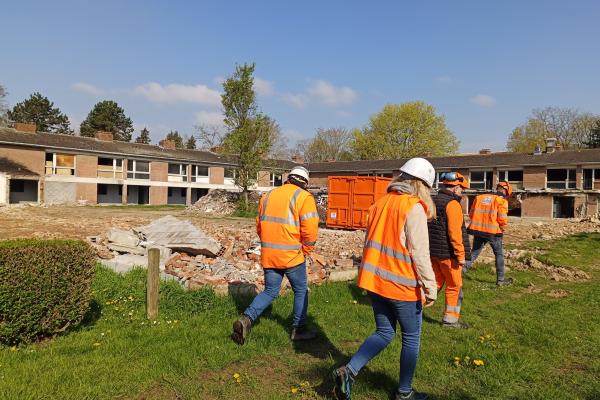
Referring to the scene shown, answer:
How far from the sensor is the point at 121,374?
11.7ft

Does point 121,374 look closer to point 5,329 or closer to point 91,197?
point 5,329

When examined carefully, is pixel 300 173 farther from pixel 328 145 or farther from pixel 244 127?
pixel 328 145

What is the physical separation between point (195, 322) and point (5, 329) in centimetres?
193

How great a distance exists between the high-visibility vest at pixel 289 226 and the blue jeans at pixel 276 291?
10 centimetres

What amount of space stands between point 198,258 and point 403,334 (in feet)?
19.9

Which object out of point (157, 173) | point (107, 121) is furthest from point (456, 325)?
point (107, 121)

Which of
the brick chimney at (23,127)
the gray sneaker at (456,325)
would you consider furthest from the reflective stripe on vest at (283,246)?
the brick chimney at (23,127)

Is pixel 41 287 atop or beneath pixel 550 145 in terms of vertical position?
beneath

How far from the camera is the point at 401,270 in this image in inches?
117

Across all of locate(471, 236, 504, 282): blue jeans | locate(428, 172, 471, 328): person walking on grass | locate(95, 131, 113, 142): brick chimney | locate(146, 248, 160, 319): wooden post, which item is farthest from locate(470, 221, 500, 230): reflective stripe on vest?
locate(95, 131, 113, 142): brick chimney

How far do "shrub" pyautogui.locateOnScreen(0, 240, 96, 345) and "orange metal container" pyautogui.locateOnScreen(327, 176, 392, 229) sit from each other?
13.3 metres

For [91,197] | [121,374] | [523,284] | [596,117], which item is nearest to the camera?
[121,374]

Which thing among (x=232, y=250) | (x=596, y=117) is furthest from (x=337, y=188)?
(x=596, y=117)

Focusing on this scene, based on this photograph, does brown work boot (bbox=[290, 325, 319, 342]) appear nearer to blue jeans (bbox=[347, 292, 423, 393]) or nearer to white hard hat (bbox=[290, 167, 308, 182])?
blue jeans (bbox=[347, 292, 423, 393])
